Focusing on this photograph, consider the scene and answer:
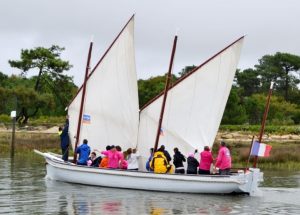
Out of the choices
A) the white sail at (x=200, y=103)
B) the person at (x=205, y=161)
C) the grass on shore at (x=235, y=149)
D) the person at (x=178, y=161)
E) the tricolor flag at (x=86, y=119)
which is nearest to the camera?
the person at (x=205, y=161)

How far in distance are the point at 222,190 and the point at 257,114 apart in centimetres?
7226

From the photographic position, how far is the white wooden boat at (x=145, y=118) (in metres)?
29.8

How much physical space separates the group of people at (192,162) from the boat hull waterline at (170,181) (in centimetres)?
46

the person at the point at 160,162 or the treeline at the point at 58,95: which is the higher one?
the treeline at the point at 58,95

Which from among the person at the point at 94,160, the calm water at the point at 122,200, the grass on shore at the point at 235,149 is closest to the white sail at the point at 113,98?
the person at the point at 94,160

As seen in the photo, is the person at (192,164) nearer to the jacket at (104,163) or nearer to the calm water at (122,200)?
the calm water at (122,200)

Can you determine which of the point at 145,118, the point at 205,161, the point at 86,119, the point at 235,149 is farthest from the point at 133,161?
the point at 235,149

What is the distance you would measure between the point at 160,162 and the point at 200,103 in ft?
12.7

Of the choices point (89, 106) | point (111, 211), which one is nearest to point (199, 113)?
point (89, 106)

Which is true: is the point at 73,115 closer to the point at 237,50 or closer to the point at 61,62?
the point at 237,50

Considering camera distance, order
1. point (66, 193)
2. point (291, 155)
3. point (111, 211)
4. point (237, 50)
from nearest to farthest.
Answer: point (111, 211) < point (66, 193) < point (237, 50) < point (291, 155)

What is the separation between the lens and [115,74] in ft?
111

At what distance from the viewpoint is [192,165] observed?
30016 mm

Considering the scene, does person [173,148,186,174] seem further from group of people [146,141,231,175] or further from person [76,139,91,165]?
person [76,139,91,165]
